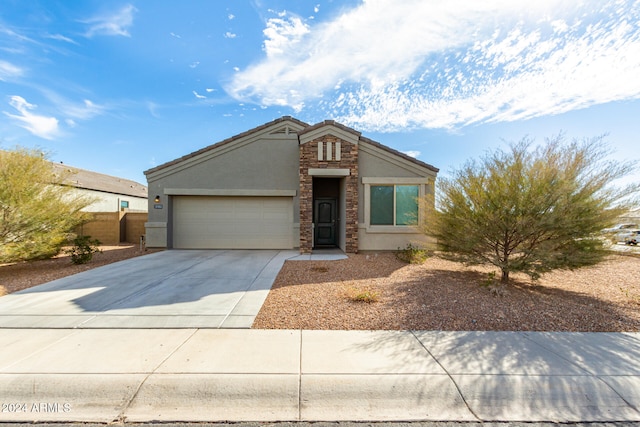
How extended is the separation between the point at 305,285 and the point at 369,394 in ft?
11.1

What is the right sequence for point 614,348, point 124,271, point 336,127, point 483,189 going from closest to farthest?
1. point 614,348
2. point 483,189
3. point 124,271
4. point 336,127

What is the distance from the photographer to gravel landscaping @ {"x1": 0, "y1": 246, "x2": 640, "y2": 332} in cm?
414

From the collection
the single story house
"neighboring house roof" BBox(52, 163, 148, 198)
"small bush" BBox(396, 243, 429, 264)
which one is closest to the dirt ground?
"small bush" BBox(396, 243, 429, 264)

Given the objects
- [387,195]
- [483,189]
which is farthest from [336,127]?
[483,189]

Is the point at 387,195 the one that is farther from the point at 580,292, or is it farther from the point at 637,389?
the point at 637,389

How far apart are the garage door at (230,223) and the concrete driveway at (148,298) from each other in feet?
10.3

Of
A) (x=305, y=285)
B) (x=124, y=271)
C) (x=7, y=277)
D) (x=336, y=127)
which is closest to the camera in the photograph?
(x=305, y=285)

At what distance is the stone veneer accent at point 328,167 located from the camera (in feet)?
31.8

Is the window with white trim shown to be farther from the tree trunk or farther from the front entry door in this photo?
the tree trunk

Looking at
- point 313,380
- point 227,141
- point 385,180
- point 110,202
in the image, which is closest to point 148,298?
point 313,380

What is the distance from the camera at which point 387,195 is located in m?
10.1

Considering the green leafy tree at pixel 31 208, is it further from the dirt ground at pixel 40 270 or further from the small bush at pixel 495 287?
the small bush at pixel 495 287

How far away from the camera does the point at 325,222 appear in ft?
39.5

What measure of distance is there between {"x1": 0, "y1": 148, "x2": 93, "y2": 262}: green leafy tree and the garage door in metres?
A: 3.68
